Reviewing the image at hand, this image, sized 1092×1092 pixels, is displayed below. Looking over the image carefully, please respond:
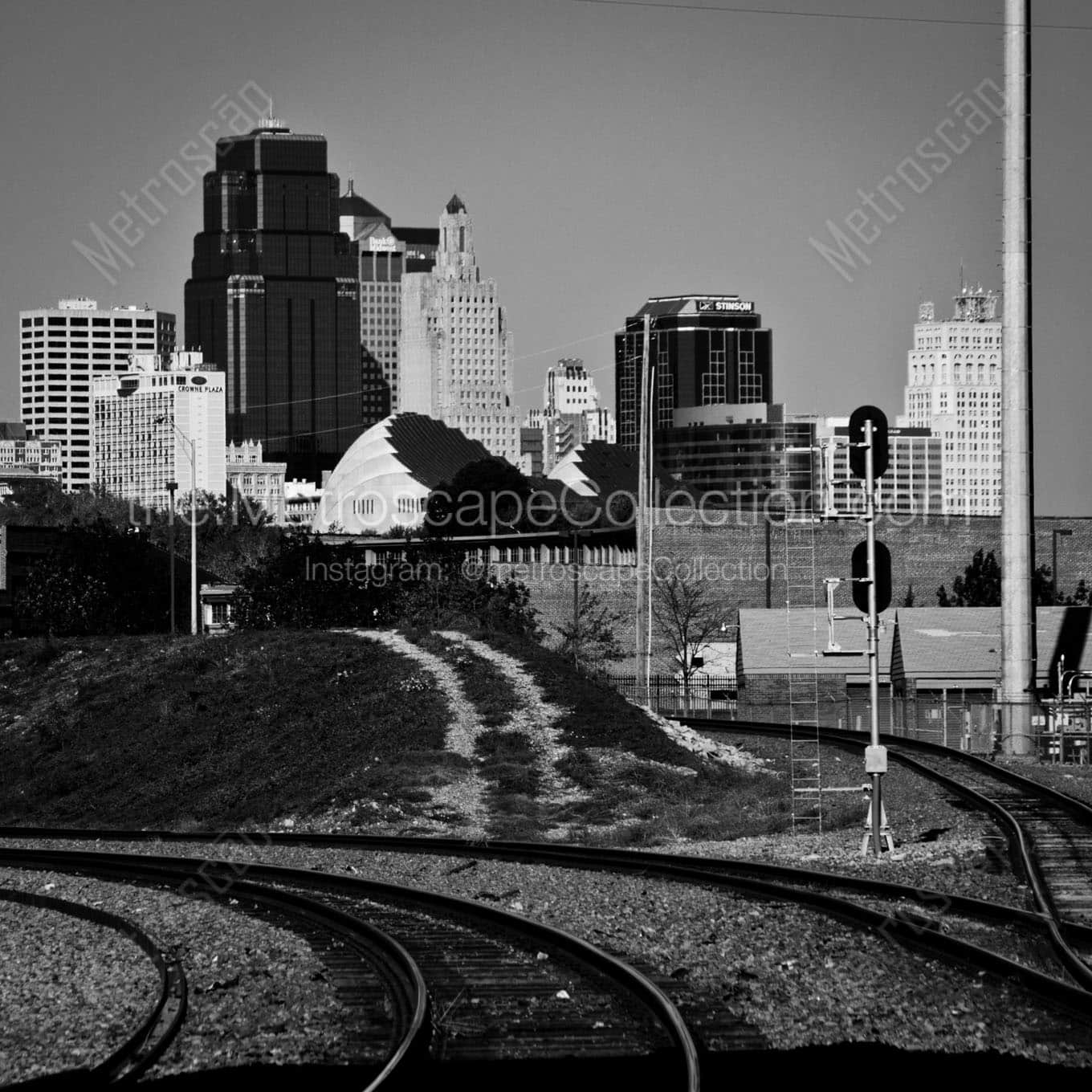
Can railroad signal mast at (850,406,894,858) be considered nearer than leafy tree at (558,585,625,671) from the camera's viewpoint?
Yes

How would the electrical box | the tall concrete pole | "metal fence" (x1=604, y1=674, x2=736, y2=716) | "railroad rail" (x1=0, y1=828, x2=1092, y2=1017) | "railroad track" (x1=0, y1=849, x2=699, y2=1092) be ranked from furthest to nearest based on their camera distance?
"metal fence" (x1=604, y1=674, x2=736, y2=716), the tall concrete pole, the electrical box, "railroad rail" (x1=0, y1=828, x2=1092, y2=1017), "railroad track" (x1=0, y1=849, x2=699, y2=1092)

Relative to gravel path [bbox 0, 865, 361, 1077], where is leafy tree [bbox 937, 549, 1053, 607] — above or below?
above

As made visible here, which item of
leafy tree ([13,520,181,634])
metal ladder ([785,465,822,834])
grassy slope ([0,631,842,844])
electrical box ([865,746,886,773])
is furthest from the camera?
leafy tree ([13,520,181,634])

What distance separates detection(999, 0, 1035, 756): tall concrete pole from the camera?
42469mm

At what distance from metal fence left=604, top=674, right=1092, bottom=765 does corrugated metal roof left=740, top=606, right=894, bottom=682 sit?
1.85m

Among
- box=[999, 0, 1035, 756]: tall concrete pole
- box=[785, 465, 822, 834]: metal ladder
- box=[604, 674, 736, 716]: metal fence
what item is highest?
box=[999, 0, 1035, 756]: tall concrete pole

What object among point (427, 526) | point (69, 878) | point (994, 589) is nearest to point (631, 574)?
point (994, 589)

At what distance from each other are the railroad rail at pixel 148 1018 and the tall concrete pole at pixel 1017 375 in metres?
27.8

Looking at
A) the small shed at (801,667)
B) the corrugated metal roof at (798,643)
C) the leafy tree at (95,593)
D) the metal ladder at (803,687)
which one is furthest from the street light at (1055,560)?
the leafy tree at (95,593)

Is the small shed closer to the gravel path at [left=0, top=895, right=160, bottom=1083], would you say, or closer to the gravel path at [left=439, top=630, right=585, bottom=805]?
the gravel path at [left=439, top=630, right=585, bottom=805]

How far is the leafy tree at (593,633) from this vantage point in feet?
291

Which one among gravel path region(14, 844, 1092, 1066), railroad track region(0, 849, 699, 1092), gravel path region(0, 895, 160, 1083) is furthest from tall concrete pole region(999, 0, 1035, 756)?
gravel path region(0, 895, 160, 1083)

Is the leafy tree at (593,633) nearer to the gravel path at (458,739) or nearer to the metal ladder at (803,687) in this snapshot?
the metal ladder at (803,687)

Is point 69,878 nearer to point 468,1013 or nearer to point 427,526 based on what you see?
point 468,1013
